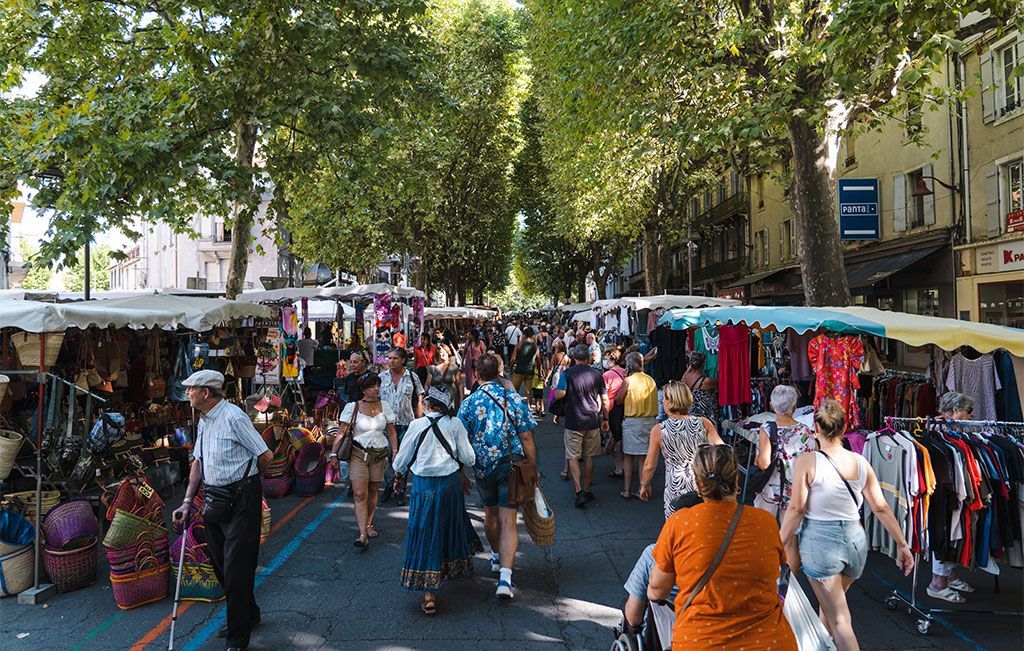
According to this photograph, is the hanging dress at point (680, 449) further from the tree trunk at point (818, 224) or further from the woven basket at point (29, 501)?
the tree trunk at point (818, 224)

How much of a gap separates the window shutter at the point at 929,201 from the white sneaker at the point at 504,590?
16997 millimetres

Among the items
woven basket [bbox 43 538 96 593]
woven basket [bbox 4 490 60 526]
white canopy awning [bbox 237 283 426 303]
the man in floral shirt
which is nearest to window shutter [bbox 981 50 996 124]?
white canopy awning [bbox 237 283 426 303]

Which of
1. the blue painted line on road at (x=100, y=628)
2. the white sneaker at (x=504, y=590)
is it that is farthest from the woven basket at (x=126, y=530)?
the white sneaker at (x=504, y=590)

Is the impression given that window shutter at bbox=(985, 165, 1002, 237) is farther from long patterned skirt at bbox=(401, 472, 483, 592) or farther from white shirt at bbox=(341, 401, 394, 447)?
long patterned skirt at bbox=(401, 472, 483, 592)

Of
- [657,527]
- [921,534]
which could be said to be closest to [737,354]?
[657,527]

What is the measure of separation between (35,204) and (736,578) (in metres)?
10.9

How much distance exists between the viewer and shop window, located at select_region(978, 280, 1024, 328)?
48.1ft

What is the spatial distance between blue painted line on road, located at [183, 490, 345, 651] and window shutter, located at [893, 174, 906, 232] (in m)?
17.3

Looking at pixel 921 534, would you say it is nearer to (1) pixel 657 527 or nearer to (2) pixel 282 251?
(1) pixel 657 527

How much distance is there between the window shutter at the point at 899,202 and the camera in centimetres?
1853

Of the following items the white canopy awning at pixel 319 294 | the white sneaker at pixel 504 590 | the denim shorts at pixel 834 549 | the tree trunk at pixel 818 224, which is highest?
the tree trunk at pixel 818 224

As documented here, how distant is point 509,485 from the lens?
5043 millimetres

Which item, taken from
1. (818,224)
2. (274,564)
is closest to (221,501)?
(274,564)

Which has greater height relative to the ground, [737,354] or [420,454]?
[737,354]
